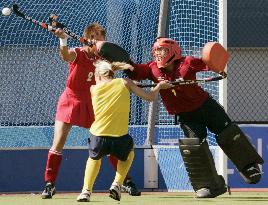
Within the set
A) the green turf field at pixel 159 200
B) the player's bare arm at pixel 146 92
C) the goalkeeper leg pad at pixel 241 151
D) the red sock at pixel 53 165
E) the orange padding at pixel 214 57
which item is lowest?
the green turf field at pixel 159 200

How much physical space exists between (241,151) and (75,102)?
5.04 feet

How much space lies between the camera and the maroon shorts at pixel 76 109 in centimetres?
869

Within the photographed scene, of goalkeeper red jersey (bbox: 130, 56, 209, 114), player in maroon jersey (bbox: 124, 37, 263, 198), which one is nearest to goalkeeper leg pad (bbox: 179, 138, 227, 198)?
player in maroon jersey (bbox: 124, 37, 263, 198)

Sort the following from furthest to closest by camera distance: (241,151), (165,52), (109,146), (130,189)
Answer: (130,189) → (241,151) → (165,52) → (109,146)

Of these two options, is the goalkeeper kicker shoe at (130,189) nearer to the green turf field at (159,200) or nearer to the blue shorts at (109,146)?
the green turf field at (159,200)

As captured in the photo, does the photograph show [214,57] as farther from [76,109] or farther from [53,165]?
[53,165]

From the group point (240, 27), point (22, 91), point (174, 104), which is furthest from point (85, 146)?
point (240, 27)

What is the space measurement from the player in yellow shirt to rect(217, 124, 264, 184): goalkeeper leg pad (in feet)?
2.43

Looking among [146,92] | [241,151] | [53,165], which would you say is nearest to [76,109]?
[53,165]

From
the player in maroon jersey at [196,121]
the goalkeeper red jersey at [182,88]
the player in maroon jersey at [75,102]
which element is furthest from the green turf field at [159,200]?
the goalkeeper red jersey at [182,88]

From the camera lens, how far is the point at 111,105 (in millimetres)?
7852

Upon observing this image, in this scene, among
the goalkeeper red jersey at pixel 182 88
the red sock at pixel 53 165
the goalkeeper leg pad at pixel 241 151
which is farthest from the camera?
the red sock at pixel 53 165

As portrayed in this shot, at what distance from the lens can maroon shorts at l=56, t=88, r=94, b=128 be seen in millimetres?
8688

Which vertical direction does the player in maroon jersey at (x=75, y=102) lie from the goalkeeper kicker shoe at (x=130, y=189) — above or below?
above
